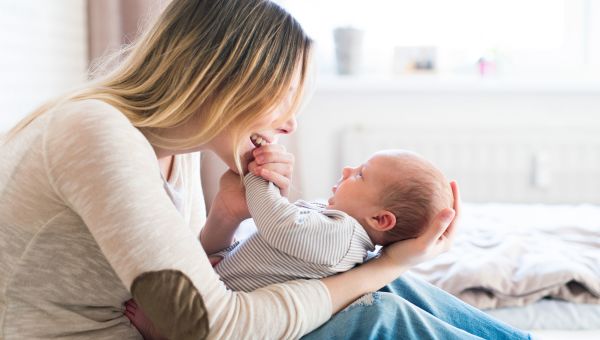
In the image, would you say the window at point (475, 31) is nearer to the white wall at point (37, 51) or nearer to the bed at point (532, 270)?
the white wall at point (37, 51)

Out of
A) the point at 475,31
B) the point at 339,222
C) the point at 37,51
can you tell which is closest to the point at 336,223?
the point at 339,222

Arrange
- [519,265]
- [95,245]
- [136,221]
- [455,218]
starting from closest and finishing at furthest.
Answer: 1. [136,221]
2. [95,245]
3. [455,218]
4. [519,265]

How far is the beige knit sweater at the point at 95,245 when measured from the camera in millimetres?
930

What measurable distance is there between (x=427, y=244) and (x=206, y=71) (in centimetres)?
46

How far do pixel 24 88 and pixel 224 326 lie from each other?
1705 millimetres

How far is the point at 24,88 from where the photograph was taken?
7.84 feet

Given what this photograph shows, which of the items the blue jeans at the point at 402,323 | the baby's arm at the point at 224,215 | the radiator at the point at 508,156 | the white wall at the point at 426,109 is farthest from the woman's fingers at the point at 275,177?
the radiator at the point at 508,156

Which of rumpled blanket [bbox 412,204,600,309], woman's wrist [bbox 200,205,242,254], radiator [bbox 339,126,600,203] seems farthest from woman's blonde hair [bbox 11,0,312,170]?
radiator [bbox 339,126,600,203]

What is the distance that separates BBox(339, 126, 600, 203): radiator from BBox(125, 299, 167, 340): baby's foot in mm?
2057

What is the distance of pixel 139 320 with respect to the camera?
1.16 metres

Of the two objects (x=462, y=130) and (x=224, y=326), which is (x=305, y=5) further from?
(x=224, y=326)

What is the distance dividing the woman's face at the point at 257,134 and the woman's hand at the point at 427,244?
11.5 inches

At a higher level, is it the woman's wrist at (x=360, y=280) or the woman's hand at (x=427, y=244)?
the woman's hand at (x=427, y=244)

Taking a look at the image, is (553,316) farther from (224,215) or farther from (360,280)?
(224,215)
